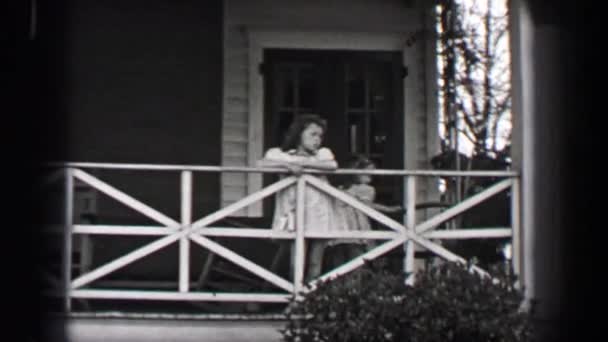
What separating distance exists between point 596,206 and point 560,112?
2.54 feet

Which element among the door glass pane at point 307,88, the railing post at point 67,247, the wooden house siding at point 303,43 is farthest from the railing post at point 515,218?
the railing post at point 67,247

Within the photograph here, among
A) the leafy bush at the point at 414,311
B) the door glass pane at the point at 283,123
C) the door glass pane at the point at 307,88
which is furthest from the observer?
the door glass pane at the point at 307,88

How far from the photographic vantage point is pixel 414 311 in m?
7.28

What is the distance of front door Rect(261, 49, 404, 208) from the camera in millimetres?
10383

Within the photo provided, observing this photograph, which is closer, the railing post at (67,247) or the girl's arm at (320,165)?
the railing post at (67,247)

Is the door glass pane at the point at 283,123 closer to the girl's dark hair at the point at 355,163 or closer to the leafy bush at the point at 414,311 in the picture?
the girl's dark hair at the point at 355,163

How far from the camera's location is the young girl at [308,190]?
8.55m

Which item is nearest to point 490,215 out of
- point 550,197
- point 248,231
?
point 550,197

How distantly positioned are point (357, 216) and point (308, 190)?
2.24ft

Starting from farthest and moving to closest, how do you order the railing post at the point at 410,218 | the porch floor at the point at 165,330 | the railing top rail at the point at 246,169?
the railing post at the point at 410,218, the railing top rail at the point at 246,169, the porch floor at the point at 165,330

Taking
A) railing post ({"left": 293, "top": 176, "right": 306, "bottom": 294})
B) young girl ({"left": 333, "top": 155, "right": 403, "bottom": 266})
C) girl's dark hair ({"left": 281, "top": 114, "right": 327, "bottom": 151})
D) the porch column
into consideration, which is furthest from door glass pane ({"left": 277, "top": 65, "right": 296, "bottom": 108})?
the porch column

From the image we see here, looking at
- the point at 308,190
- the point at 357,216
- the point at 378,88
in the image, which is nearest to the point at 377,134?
the point at 378,88

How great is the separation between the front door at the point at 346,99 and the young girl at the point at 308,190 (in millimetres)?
1550

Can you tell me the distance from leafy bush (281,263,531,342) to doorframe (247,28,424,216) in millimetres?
2908
